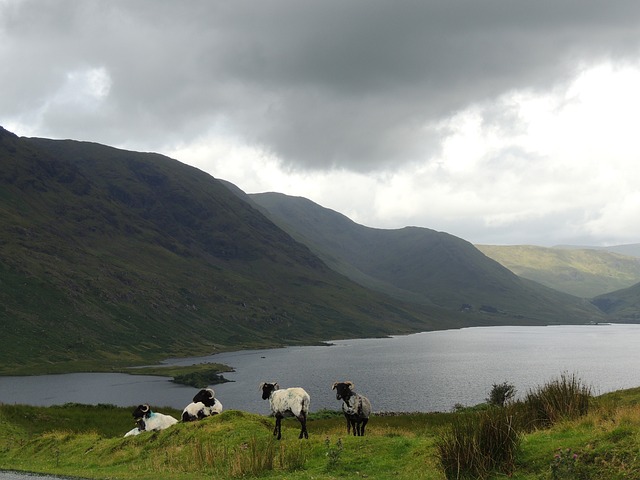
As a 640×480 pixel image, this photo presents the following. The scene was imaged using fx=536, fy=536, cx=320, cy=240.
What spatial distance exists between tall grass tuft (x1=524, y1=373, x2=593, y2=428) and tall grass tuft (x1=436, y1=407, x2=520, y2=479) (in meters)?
5.15

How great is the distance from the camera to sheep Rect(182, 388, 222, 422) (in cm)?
3117

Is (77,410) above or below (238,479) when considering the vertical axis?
below

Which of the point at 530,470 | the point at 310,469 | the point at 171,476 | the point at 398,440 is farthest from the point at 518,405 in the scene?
the point at 171,476

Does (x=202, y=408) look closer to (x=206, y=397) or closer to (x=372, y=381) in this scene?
(x=206, y=397)

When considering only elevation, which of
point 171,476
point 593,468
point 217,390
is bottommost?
point 217,390

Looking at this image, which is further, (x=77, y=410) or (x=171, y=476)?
(x=77, y=410)

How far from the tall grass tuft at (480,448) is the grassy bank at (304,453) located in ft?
0.98

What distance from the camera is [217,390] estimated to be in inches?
4884

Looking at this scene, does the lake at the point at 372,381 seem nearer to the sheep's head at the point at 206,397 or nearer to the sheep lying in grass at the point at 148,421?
the sheep's head at the point at 206,397

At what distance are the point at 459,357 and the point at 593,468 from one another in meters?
187

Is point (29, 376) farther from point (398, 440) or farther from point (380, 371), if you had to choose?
point (398, 440)

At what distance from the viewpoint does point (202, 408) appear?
1241 inches

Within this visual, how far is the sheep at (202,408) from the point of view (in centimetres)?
3117

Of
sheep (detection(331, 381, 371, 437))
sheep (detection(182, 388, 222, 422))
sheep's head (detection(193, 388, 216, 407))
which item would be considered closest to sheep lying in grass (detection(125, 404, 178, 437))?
sheep (detection(182, 388, 222, 422))
